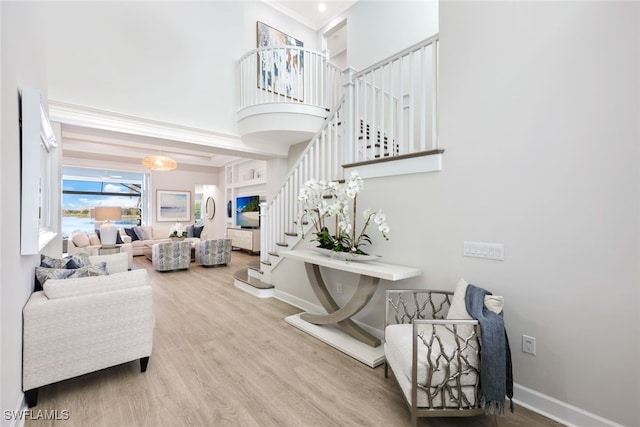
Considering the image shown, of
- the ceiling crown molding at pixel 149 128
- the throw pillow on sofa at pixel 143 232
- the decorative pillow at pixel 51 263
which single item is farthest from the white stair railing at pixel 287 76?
the throw pillow on sofa at pixel 143 232

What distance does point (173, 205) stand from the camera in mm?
9188

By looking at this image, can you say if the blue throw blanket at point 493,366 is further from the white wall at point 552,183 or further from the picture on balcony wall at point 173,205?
the picture on balcony wall at point 173,205

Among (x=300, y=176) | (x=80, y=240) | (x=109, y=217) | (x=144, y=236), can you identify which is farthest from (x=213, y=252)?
(x=300, y=176)

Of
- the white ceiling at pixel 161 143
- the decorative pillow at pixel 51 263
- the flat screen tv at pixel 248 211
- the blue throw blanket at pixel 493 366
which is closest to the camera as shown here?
the blue throw blanket at pixel 493 366

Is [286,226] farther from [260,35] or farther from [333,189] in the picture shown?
[260,35]

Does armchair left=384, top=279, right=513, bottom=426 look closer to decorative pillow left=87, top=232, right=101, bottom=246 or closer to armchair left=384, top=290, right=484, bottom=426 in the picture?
armchair left=384, top=290, right=484, bottom=426

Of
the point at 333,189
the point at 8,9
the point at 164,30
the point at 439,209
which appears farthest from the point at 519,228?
the point at 164,30

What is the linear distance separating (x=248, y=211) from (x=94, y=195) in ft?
14.8

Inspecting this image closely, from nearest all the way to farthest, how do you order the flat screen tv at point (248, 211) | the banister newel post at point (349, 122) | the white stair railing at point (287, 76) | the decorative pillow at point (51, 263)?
1. the decorative pillow at point (51, 263)
2. the banister newel post at point (349, 122)
3. the white stair railing at point (287, 76)
4. the flat screen tv at point (248, 211)

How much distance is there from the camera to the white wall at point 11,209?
54.6 inches

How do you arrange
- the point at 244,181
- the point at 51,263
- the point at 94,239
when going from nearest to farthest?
the point at 51,263, the point at 94,239, the point at 244,181

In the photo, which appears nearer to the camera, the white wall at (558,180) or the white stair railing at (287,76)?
the white wall at (558,180)

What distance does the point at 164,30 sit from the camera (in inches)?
171

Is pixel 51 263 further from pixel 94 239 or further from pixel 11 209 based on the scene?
pixel 94 239
